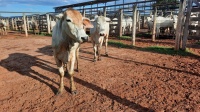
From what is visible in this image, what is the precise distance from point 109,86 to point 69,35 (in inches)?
69.7

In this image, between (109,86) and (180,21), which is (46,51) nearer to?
(109,86)

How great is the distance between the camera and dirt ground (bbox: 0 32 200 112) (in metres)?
3.71

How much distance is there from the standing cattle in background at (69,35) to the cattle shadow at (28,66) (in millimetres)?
927

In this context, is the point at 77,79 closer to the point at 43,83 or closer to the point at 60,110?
the point at 43,83

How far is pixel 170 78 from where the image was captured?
504 centimetres

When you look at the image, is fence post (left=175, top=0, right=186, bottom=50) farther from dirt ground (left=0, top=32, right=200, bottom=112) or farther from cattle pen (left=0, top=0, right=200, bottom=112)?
dirt ground (left=0, top=32, right=200, bottom=112)

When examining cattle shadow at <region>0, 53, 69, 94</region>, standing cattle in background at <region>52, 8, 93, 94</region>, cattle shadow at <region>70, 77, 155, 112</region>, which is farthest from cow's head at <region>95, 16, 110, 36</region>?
standing cattle in background at <region>52, 8, 93, 94</region>

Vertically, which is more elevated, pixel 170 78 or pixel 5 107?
pixel 170 78

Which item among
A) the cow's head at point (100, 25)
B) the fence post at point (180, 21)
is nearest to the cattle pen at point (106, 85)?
the fence post at point (180, 21)

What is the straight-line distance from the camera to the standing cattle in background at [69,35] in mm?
3498

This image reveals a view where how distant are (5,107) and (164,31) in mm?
15783

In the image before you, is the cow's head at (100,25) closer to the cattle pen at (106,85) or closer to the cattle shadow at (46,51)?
the cattle pen at (106,85)

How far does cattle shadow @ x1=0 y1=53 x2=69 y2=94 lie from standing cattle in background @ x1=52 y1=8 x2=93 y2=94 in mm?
927

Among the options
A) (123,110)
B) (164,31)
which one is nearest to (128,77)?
(123,110)
